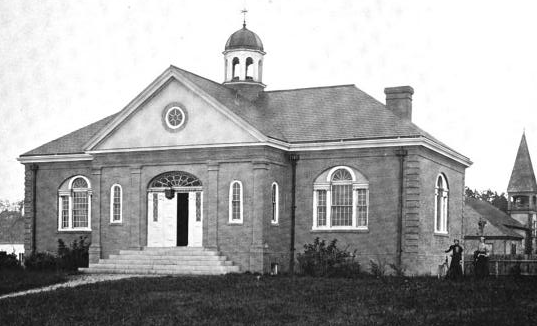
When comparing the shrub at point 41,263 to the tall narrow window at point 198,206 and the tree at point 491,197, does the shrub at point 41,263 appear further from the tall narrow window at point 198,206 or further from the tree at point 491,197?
the tree at point 491,197

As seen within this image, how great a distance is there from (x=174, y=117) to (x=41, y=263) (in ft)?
26.6

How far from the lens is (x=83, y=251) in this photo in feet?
117

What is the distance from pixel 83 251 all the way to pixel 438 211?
1471 cm

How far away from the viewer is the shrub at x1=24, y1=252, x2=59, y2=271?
34.3 meters

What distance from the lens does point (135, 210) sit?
110 feet

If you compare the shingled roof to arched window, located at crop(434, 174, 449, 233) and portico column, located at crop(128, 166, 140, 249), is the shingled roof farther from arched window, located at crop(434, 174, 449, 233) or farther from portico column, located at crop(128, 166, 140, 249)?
portico column, located at crop(128, 166, 140, 249)

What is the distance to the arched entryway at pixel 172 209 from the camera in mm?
33000

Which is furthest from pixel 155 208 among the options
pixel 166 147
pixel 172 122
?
pixel 172 122

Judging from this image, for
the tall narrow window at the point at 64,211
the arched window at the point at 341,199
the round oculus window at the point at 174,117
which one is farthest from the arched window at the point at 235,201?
the tall narrow window at the point at 64,211

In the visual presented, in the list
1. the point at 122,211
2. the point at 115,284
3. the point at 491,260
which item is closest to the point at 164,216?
the point at 122,211

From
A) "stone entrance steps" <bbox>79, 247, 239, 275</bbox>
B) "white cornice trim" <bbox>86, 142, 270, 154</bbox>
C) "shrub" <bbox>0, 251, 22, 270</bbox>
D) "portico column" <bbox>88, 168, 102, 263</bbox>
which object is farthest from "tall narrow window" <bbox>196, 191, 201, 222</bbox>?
"shrub" <bbox>0, 251, 22, 270</bbox>

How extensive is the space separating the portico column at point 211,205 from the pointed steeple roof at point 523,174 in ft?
222

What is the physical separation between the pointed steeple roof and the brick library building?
60781 millimetres

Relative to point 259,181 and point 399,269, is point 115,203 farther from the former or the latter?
point 399,269
